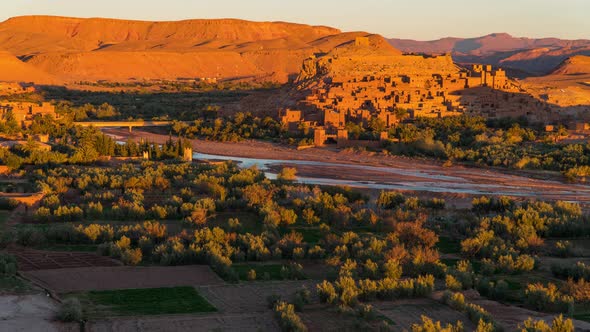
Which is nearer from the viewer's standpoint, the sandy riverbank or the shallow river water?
the shallow river water

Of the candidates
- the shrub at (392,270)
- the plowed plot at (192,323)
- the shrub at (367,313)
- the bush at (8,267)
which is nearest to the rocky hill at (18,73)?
the bush at (8,267)

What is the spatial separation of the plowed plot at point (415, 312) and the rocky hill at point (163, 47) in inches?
3120

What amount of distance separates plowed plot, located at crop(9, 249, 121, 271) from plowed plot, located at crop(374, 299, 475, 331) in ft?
18.4

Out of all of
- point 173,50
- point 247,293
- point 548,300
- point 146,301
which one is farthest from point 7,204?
point 173,50


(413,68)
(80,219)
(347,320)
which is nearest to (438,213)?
(80,219)

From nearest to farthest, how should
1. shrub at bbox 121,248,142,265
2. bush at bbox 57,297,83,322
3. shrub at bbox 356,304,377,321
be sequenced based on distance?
bush at bbox 57,297,83,322
shrub at bbox 356,304,377,321
shrub at bbox 121,248,142,265

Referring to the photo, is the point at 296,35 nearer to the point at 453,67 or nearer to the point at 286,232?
the point at 453,67

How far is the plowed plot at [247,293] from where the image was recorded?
12906 millimetres

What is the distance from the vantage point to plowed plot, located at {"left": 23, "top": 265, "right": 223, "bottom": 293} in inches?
554

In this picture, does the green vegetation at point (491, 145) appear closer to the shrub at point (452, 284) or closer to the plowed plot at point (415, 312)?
the shrub at point (452, 284)

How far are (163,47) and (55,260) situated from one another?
477 feet

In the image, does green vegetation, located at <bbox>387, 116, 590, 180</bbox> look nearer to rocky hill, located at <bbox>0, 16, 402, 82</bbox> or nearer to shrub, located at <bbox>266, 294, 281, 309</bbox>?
shrub, located at <bbox>266, 294, 281, 309</bbox>

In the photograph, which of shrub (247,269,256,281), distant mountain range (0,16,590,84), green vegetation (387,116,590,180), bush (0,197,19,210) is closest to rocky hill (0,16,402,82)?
distant mountain range (0,16,590,84)

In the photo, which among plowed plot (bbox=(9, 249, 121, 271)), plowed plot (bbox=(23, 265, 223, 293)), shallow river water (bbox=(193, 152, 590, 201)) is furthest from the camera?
shallow river water (bbox=(193, 152, 590, 201))
